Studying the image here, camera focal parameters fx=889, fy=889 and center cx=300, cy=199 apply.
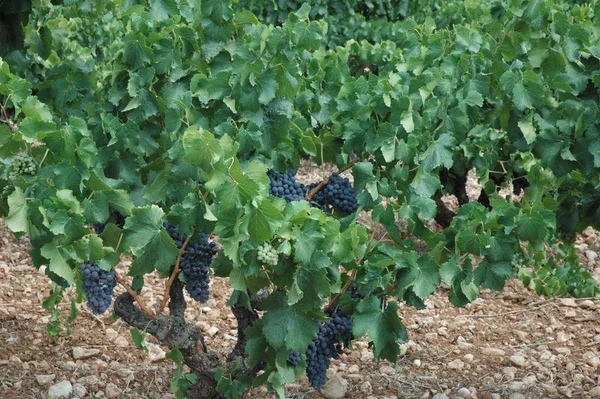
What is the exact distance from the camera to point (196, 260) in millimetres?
2814

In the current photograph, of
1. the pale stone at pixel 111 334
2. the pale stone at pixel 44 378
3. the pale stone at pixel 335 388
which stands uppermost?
the pale stone at pixel 335 388

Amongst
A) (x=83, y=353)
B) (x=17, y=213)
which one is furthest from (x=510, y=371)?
(x=17, y=213)

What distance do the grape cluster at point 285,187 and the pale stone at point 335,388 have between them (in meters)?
1.23

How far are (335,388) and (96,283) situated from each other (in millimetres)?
1415

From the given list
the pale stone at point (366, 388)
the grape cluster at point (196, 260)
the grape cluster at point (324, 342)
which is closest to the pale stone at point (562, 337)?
the pale stone at point (366, 388)

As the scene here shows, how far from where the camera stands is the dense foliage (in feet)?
7.89

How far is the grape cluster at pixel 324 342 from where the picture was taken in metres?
3.02

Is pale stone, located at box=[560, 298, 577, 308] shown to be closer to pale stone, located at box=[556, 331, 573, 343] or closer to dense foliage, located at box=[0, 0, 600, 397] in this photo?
pale stone, located at box=[556, 331, 573, 343]

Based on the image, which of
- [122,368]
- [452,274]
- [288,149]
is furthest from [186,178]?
[122,368]

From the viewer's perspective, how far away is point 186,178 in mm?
2523

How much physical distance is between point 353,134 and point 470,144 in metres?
1.32

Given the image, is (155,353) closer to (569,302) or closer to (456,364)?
(456,364)

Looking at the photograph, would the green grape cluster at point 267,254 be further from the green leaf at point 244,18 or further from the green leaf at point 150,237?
the green leaf at point 244,18

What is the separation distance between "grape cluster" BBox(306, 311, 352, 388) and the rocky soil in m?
0.74
